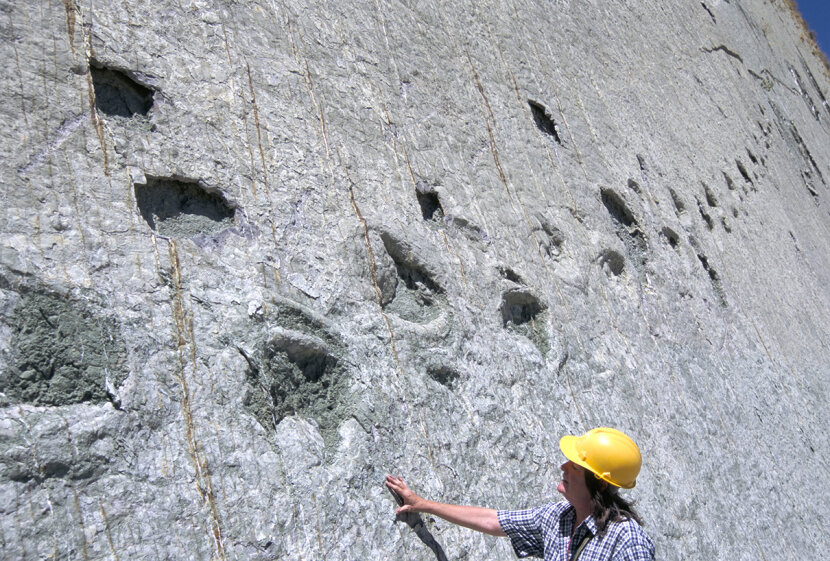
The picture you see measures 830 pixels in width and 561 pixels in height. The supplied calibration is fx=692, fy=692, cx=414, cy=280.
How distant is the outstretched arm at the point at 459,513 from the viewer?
161cm

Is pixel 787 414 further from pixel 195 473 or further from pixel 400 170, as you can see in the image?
pixel 195 473

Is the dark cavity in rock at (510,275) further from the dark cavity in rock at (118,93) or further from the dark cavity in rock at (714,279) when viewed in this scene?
the dark cavity in rock at (714,279)

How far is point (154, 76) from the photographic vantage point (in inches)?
71.1

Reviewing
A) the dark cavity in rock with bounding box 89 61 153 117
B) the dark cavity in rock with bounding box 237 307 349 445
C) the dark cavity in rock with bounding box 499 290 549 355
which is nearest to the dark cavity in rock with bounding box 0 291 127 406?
the dark cavity in rock with bounding box 237 307 349 445

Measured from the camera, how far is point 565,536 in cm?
145

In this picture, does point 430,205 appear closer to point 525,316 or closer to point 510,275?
point 510,275

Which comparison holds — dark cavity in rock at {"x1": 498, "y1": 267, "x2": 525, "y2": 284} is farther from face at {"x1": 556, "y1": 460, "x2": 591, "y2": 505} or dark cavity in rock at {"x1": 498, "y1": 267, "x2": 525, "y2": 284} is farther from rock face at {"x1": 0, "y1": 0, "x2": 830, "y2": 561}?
face at {"x1": 556, "y1": 460, "x2": 591, "y2": 505}

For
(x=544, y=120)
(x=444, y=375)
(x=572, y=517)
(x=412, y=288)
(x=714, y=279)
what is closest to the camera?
(x=572, y=517)

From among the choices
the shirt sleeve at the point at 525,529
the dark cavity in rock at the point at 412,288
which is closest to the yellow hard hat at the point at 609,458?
the shirt sleeve at the point at 525,529

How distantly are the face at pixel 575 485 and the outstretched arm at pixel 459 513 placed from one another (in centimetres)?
23

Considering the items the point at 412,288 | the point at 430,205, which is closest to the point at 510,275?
the point at 430,205

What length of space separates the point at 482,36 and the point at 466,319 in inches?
62.8

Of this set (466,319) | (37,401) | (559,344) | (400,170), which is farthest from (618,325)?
(37,401)

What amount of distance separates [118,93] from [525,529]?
1.44 m
